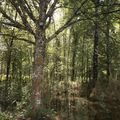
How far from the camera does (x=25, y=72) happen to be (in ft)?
111

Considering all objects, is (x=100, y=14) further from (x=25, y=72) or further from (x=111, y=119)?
(x=25, y=72)

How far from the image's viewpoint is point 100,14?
A: 1201cm

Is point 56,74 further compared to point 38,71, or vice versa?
point 56,74

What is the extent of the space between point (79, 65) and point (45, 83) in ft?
52.4

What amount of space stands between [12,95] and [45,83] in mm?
5410

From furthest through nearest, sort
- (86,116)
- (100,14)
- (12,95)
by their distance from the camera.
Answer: (12,95) < (86,116) < (100,14)

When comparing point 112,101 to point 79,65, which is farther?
point 79,65

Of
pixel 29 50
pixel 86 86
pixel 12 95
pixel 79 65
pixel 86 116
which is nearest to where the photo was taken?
pixel 86 116

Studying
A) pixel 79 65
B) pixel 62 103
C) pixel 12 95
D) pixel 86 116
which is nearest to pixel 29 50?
pixel 79 65

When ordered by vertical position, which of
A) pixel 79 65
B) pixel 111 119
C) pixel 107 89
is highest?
pixel 79 65

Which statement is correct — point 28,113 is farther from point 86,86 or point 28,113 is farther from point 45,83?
point 86,86

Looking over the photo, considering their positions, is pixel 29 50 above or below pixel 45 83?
above

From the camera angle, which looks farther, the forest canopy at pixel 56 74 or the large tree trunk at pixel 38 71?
the forest canopy at pixel 56 74

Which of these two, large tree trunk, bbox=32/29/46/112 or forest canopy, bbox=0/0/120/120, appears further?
forest canopy, bbox=0/0/120/120
